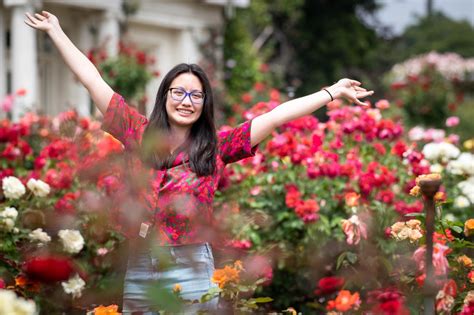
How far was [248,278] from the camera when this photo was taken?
237cm

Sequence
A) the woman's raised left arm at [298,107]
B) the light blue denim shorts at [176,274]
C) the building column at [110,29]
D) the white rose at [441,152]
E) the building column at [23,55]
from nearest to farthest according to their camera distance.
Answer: the light blue denim shorts at [176,274]
the woman's raised left arm at [298,107]
the white rose at [441,152]
the building column at [23,55]
the building column at [110,29]

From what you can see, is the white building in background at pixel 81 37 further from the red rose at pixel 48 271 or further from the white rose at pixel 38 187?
the red rose at pixel 48 271

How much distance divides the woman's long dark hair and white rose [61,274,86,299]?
1.18 meters

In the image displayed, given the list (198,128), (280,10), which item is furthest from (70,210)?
(280,10)

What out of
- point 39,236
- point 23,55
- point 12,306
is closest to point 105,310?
point 12,306

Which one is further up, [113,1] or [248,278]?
[113,1]

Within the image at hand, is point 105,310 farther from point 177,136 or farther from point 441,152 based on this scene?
point 441,152

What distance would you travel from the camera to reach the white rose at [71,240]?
364 cm

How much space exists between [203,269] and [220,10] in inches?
473

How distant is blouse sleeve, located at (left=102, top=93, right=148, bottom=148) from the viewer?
2.78 meters

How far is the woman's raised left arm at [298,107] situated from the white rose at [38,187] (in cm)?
141

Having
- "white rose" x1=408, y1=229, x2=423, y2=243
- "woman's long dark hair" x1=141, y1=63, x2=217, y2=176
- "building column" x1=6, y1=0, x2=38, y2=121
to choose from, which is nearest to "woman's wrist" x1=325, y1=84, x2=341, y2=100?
"woman's long dark hair" x1=141, y1=63, x2=217, y2=176

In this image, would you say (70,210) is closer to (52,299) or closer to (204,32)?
(52,299)

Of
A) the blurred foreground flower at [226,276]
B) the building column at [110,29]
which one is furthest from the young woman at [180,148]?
the building column at [110,29]
